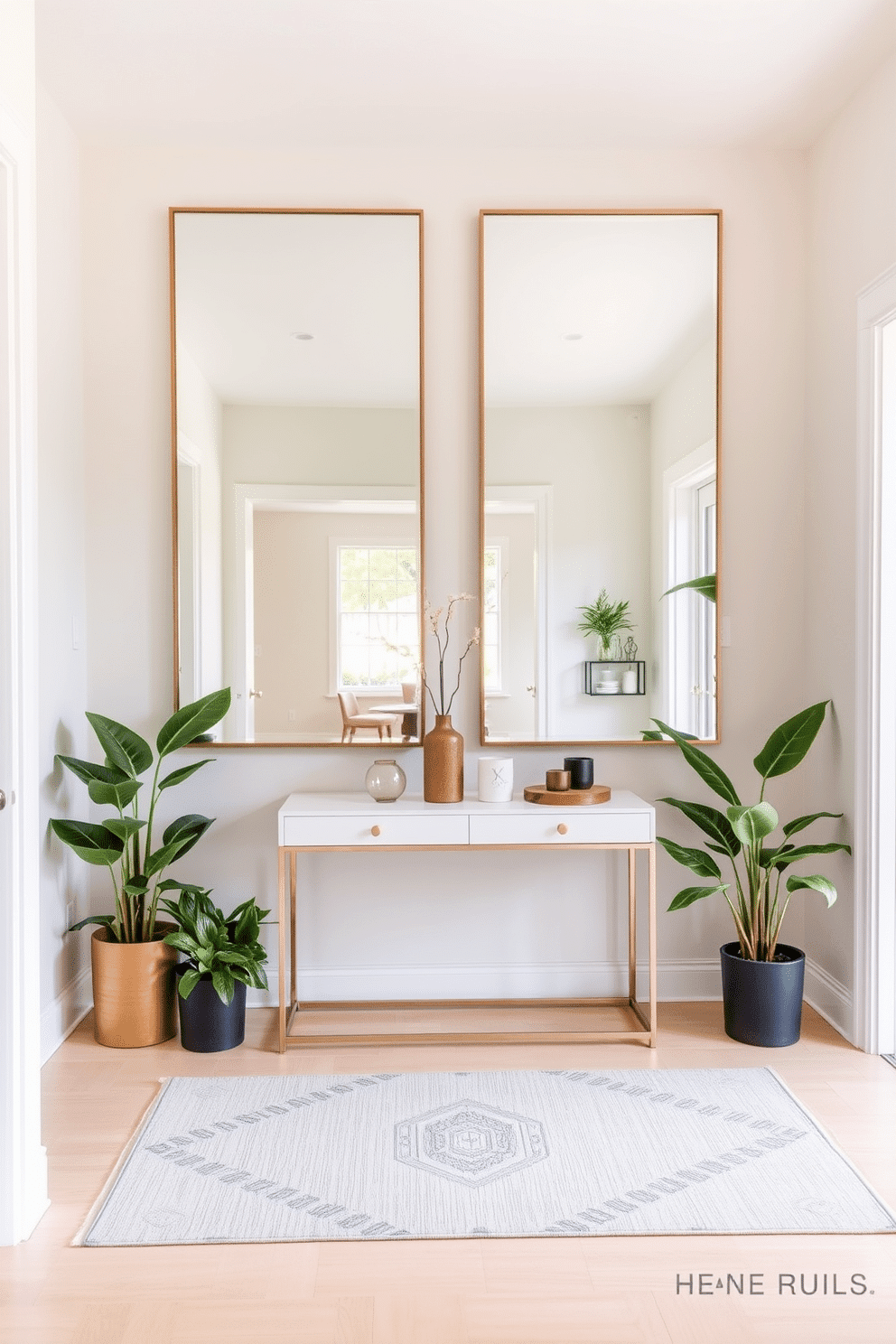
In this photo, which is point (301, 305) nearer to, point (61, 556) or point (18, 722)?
point (61, 556)

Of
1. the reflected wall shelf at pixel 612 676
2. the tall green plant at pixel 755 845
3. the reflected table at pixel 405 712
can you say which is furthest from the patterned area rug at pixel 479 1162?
the reflected wall shelf at pixel 612 676

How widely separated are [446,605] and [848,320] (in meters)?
1.46

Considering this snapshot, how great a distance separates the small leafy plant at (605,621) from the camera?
130 inches

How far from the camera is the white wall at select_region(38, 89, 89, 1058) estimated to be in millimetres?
2912

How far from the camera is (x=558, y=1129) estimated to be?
2.46 metres

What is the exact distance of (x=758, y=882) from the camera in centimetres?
302

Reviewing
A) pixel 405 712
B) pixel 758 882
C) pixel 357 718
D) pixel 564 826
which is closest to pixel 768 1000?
pixel 758 882

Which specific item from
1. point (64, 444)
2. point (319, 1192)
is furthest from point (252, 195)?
point (319, 1192)

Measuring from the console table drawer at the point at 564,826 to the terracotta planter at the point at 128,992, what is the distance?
101 centimetres

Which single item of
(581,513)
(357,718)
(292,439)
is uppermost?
(292,439)

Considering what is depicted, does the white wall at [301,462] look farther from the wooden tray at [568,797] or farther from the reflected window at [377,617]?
the wooden tray at [568,797]

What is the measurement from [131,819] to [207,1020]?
62 centimetres

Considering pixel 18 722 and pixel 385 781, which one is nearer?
pixel 18 722

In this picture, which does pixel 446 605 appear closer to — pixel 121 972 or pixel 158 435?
pixel 158 435
